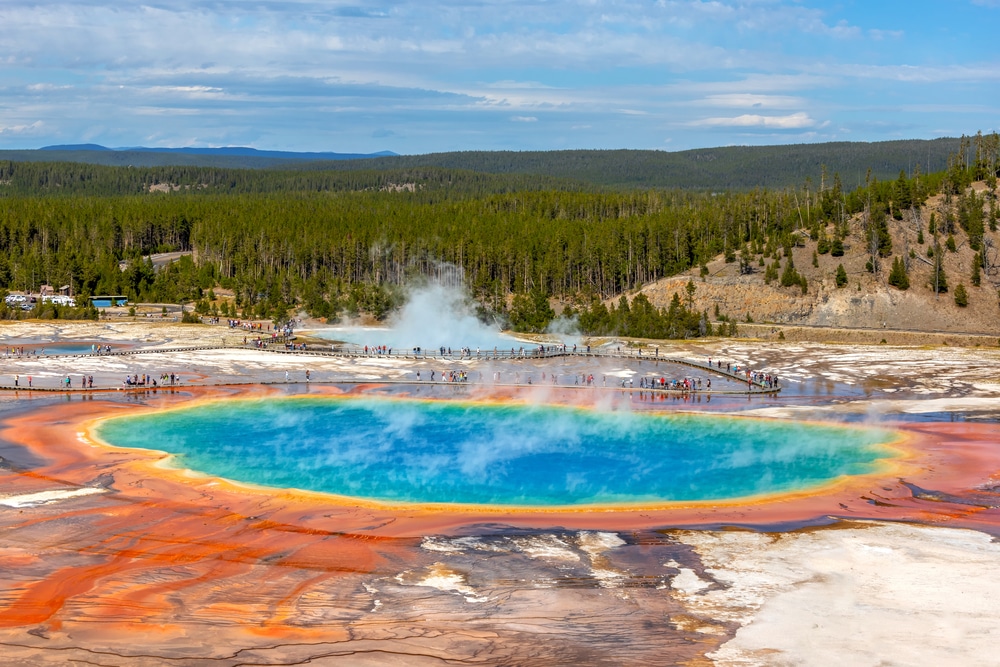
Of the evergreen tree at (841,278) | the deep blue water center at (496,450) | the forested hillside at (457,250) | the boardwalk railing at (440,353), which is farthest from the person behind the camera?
the forested hillside at (457,250)

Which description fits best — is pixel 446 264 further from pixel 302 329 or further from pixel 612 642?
pixel 612 642

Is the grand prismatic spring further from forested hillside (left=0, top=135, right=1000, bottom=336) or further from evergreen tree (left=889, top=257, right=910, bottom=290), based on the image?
forested hillside (left=0, top=135, right=1000, bottom=336)

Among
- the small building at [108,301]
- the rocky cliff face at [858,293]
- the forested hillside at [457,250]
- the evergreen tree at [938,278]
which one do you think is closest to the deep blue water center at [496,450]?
the forested hillside at [457,250]

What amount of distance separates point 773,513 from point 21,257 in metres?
98.6

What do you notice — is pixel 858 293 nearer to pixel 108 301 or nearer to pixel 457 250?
pixel 457 250

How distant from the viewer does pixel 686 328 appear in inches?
2945

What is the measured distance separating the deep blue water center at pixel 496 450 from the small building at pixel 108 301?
50.0 meters

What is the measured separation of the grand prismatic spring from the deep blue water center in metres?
0.19

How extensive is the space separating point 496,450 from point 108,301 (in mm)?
66942

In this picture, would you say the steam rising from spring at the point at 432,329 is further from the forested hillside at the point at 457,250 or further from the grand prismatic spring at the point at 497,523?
the grand prismatic spring at the point at 497,523

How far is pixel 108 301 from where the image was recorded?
94.4 m

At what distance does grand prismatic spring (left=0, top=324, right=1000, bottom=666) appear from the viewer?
2039 cm

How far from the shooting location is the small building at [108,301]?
92500 mm

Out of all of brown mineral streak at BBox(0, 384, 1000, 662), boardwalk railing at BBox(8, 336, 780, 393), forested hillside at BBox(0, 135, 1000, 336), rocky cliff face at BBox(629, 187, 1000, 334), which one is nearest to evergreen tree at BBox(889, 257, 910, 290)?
rocky cliff face at BBox(629, 187, 1000, 334)
